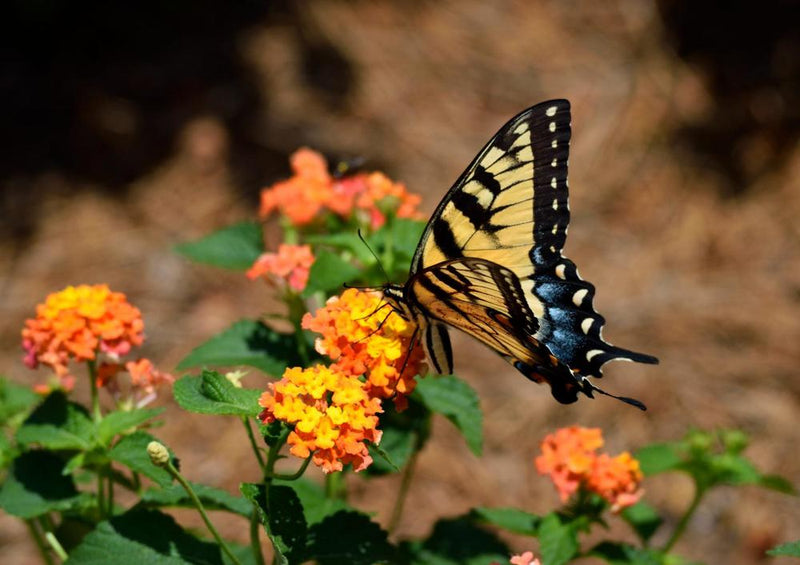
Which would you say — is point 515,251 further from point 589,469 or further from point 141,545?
point 141,545

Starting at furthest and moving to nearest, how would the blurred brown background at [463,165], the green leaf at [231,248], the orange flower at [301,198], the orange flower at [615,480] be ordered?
the blurred brown background at [463,165]
the orange flower at [301,198]
the green leaf at [231,248]
the orange flower at [615,480]

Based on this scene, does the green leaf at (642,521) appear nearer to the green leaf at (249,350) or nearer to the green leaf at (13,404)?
the green leaf at (249,350)

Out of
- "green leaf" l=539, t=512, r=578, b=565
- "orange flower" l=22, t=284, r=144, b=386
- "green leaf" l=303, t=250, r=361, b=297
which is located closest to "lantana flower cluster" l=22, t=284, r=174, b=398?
"orange flower" l=22, t=284, r=144, b=386

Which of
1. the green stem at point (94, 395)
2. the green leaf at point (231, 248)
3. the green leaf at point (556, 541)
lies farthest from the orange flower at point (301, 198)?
the green leaf at point (556, 541)

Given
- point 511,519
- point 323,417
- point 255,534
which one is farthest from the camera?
point 511,519

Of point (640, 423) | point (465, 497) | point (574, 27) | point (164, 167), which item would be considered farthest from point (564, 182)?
point (574, 27)

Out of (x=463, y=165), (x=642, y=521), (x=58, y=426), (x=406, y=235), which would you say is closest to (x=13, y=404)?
(x=58, y=426)

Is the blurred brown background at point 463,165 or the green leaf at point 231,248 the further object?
the blurred brown background at point 463,165

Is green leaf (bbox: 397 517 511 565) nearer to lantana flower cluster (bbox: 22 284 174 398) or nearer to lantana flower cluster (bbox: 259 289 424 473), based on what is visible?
lantana flower cluster (bbox: 259 289 424 473)
